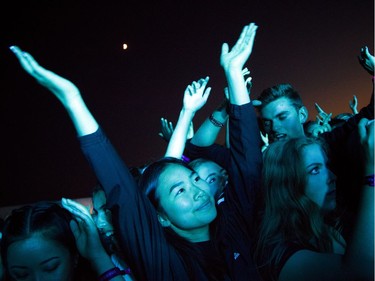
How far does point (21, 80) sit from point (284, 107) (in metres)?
4.03

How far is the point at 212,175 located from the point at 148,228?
2.48ft

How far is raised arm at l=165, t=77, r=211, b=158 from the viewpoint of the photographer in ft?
4.77

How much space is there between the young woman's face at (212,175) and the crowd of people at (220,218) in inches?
14.6

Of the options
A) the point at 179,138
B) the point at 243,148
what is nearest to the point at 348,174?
the point at 243,148

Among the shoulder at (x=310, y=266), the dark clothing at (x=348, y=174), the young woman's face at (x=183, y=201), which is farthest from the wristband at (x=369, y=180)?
the young woman's face at (x=183, y=201)

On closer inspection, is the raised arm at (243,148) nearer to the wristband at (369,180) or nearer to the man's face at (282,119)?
the wristband at (369,180)

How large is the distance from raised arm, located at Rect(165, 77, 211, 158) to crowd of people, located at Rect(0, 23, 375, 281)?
0.31m

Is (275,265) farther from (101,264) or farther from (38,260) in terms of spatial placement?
(38,260)

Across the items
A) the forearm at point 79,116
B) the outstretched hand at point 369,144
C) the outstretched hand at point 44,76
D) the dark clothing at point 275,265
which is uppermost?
the outstretched hand at point 44,76

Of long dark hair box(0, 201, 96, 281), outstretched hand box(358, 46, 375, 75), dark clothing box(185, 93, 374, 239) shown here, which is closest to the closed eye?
dark clothing box(185, 93, 374, 239)

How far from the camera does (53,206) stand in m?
1.14

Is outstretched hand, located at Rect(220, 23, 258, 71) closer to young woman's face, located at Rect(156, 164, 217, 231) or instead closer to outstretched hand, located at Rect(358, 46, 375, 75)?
young woman's face, located at Rect(156, 164, 217, 231)

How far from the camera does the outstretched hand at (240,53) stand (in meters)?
1.18

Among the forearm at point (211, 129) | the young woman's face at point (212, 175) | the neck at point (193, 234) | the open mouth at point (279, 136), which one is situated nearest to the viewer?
the neck at point (193, 234)
